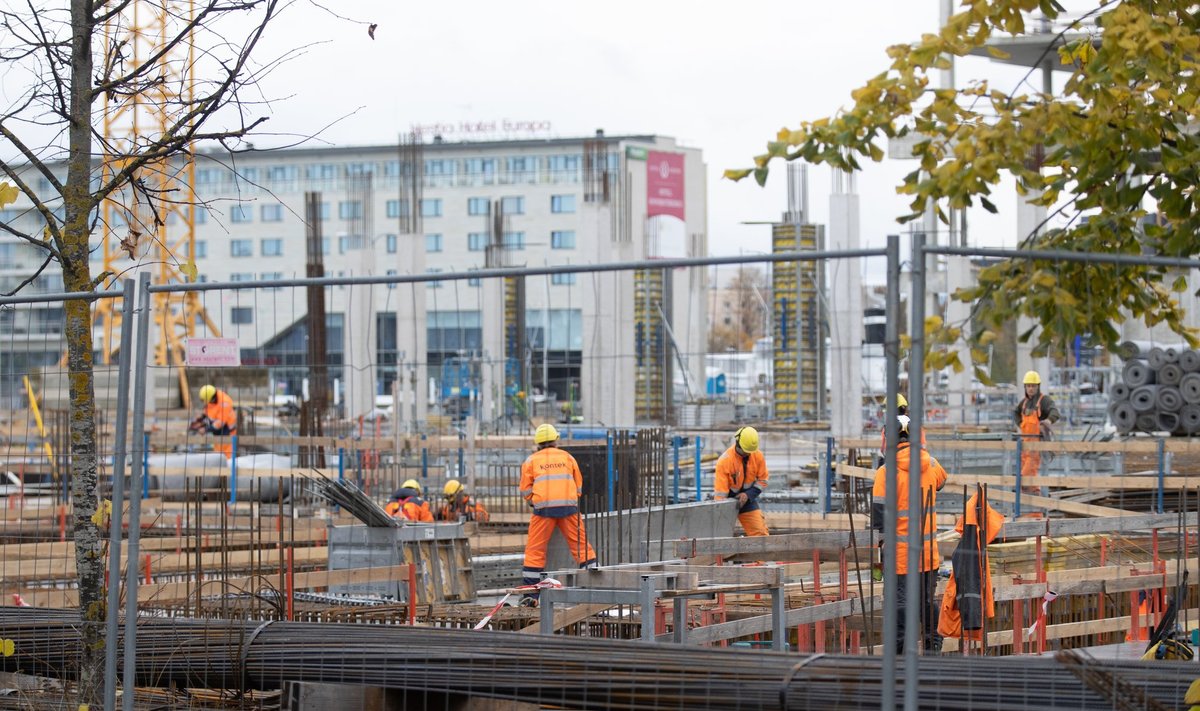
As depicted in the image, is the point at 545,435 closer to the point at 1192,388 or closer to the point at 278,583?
the point at 278,583

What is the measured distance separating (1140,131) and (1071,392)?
2235 centimetres

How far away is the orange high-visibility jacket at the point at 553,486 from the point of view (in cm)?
990

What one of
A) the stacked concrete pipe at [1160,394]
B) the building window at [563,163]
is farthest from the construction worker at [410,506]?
the building window at [563,163]

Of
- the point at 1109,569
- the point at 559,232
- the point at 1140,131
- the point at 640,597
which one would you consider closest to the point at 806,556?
the point at 1109,569

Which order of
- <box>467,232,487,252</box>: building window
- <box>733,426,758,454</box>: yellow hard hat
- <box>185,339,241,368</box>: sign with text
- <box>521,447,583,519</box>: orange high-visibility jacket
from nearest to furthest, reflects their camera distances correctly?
1. <box>185,339,241,368</box>: sign with text
2. <box>521,447,583,519</box>: orange high-visibility jacket
3. <box>733,426,758,454</box>: yellow hard hat
4. <box>467,232,487,252</box>: building window

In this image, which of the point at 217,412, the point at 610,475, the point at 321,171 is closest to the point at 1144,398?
the point at 610,475

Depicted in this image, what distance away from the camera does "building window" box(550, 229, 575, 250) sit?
2748 inches

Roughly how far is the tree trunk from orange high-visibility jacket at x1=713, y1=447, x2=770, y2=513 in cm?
696

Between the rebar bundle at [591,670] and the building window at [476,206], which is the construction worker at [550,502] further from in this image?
the building window at [476,206]

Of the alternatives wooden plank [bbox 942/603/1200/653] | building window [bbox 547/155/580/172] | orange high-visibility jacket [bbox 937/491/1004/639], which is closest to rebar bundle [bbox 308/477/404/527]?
wooden plank [bbox 942/603/1200/653]

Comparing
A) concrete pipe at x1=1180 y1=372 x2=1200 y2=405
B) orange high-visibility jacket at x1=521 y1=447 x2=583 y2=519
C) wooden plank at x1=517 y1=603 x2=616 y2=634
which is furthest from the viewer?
concrete pipe at x1=1180 y1=372 x2=1200 y2=405

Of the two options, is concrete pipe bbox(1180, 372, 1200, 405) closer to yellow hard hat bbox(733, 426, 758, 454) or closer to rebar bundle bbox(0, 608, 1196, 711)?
yellow hard hat bbox(733, 426, 758, 454)

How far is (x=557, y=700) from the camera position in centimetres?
457

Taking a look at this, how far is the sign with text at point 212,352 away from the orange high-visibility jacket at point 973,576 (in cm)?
426
